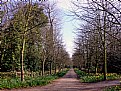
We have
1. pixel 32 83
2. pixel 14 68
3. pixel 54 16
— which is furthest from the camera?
pixel 54 16

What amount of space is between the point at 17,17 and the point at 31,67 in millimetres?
19984

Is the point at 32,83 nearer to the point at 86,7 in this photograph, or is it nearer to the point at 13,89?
the point at 13,89

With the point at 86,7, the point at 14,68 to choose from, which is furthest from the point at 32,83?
the point at 14,68

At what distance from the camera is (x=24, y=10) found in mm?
22516

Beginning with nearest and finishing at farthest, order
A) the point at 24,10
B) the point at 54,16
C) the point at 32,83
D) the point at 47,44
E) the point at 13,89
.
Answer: the point at 13,89 < the point at 32,83 < the point at 24,10 < the point at 47,44 < the point at 54,16

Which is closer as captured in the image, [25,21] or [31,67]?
[25,21]

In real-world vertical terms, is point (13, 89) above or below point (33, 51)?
below

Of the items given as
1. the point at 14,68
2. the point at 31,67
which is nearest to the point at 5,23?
the point at 14,68

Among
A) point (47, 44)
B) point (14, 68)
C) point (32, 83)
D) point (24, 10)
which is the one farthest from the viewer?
point (14, 68)

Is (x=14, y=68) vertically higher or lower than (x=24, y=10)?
lower

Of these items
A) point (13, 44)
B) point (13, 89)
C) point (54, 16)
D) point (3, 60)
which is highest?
point (54, 16)

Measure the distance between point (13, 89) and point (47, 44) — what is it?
16873mm

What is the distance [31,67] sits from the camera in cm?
4066

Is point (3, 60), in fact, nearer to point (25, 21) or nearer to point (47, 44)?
point (47, 44)
